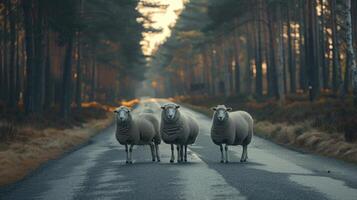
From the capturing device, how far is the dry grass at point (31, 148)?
56.9 ft

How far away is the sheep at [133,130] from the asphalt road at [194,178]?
0.64 metres

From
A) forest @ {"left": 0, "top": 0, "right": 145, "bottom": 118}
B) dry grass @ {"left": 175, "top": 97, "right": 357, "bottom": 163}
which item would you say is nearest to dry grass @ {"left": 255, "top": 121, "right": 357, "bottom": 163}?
dry grass @ {"left": 175, "top": 97, "right": 357, "bottom": 163}

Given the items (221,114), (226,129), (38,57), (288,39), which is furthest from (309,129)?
(288,39)

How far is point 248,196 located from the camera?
10.6 metres

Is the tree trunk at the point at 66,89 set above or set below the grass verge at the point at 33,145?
above

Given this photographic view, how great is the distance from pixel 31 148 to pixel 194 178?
10.5m

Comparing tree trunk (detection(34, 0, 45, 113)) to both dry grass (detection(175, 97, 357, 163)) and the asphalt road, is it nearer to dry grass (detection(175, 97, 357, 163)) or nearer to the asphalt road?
dry grass (detection(175, 97, 357, 163))

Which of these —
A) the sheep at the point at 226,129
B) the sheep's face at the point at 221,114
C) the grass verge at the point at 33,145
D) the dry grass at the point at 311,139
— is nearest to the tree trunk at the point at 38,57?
the grass verge at the point at 33,145

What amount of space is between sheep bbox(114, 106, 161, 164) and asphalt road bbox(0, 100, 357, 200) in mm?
636

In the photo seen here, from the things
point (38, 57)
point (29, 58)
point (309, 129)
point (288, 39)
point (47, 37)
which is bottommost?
point (309, 129)

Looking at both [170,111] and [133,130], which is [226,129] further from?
[133,130]

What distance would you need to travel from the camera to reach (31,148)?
22469mm

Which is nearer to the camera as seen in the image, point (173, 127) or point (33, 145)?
point (173, 127)

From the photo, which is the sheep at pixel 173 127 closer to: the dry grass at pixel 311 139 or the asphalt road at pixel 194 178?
the asphalt road at pixel 194 178
